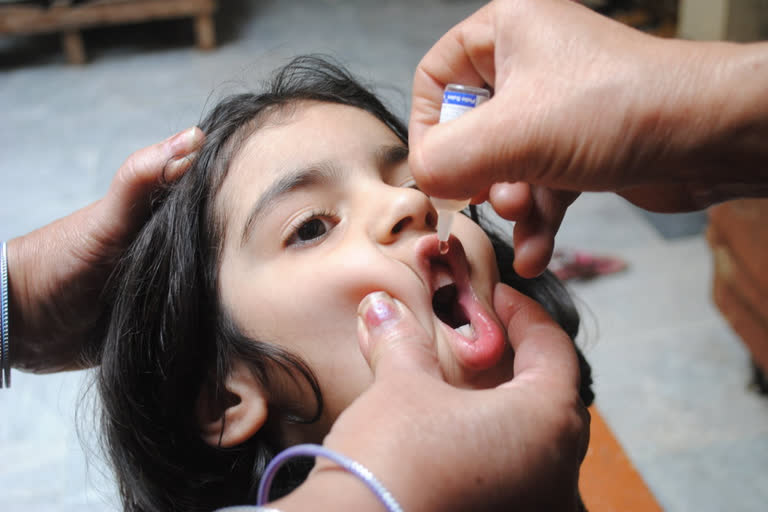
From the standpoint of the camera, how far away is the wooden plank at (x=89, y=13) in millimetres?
4180

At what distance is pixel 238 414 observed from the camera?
3.59 feet

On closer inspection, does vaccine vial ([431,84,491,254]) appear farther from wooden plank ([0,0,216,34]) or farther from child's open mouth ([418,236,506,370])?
wooden plank ([0,0,216,34])

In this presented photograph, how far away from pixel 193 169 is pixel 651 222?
2037 millimetres

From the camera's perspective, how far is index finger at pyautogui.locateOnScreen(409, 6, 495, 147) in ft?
3.10

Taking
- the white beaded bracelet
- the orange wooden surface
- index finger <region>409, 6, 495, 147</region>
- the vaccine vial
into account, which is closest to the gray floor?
the white beaded bracelet

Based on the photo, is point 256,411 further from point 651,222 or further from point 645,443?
point 651,222

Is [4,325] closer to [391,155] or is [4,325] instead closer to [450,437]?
[391,155]

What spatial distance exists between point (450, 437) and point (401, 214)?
35 cm

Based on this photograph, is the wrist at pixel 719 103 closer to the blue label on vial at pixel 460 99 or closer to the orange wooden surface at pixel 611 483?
the blue label on vial at pixel 460 99

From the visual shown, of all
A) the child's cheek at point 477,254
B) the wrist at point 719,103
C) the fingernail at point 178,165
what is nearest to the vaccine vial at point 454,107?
the child's cheek at point 477,254

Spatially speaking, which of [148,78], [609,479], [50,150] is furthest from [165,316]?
[148,78]

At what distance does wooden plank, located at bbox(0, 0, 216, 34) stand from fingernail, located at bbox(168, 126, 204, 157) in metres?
3.37

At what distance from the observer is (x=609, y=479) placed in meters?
1.39

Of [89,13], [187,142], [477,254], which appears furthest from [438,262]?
[89,13]
